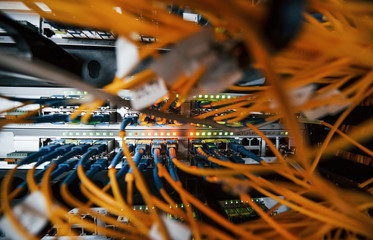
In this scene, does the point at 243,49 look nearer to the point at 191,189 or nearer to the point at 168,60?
the point at 168,60

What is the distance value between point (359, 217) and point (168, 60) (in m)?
0.45

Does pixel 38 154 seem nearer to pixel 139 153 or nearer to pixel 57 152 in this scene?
pixel 57 152

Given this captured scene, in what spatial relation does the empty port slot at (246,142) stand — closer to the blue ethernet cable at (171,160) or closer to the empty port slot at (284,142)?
the empty port slot at (284,142)

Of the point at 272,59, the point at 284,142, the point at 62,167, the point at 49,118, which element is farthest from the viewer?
the point at 284,142

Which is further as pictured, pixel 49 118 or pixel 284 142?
pixel 284 142

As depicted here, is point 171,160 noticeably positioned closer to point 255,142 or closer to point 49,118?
point 49,118

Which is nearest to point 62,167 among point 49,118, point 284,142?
point 49,118

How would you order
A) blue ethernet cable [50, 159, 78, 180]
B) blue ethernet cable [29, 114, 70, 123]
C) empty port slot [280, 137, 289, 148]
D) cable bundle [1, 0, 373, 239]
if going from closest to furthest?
cable bundle [1, 0, 373, 239]
blue ethernet cable [29, 114, 70, 123]
blue ethernet cable [50, 159, 78, 180]
empty port slot [280, 137, 289, 148]

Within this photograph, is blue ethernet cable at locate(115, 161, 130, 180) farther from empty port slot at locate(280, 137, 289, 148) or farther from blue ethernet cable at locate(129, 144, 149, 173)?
empty port slot at locate(280, 137, 289, 148)

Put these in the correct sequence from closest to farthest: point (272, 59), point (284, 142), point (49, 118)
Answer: point (272, 59) → point (49, 118) → point (284, 142)

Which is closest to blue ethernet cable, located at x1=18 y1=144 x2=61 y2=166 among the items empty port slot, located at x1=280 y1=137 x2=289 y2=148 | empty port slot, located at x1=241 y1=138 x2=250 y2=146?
empty port slot, located at x1=241 y1=138 x2=250 y2=146

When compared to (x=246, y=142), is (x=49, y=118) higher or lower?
higher

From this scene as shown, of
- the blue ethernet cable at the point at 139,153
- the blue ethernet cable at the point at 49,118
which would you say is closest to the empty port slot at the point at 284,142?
the blue ethernet cable at the point at 139,153

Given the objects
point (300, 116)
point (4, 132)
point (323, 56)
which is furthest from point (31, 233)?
point (300, 116)
